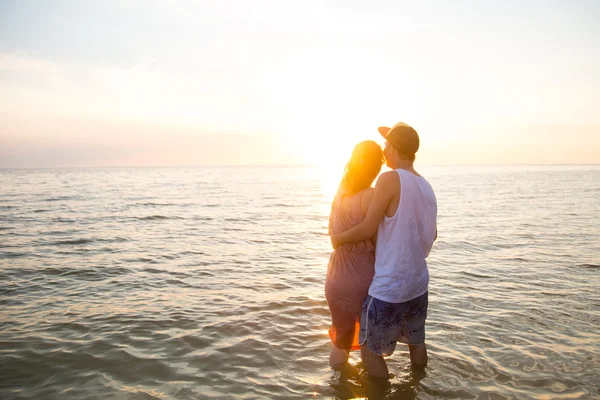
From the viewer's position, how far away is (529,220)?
750 inches

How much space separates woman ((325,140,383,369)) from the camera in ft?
12.9

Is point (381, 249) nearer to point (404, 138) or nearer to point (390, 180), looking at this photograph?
point (390, 180)

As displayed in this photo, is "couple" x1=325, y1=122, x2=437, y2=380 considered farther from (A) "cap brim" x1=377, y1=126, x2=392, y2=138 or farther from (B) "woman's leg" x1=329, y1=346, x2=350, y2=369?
(B) "woman's leg" x1=329, y1=346, x2=350, y2=369

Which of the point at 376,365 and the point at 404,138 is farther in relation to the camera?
the point at 376,365

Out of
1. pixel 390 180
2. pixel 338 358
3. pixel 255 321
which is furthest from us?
pixel 255 321

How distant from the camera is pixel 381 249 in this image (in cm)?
385

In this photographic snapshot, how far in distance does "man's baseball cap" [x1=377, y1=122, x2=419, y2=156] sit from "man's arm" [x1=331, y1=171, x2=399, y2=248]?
0.95ft

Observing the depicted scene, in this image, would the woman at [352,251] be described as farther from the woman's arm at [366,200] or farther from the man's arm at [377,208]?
the man's arm at [377,208]

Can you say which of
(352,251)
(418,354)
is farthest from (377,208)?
(418,354)

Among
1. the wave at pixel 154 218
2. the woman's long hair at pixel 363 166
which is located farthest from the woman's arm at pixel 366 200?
the wave at pixel 154 218

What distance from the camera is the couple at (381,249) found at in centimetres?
367

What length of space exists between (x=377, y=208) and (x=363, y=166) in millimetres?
496

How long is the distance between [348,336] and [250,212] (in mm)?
20602

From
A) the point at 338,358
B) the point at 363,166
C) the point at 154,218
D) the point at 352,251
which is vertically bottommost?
the point at 154,218
